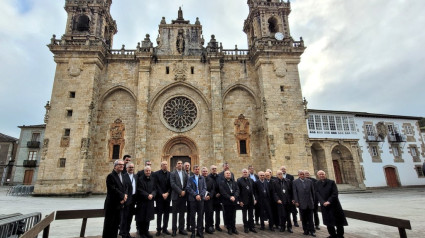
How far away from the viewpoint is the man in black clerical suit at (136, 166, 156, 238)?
5230 millimetres

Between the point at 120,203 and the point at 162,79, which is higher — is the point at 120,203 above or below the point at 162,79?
below

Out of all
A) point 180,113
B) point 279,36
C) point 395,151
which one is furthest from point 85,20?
point 395,151

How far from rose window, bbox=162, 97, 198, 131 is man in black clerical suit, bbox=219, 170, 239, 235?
451 inches

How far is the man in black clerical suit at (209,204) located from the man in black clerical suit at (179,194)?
1.92ft

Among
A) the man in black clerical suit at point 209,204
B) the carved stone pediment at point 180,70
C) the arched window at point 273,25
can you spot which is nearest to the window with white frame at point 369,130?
the arched window at point 273,25

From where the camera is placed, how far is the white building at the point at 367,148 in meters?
21.9

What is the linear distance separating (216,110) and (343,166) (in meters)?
14.9

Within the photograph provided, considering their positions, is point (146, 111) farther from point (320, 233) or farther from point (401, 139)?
point (401, 139)

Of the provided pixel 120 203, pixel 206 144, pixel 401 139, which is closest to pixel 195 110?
pixel 206 144

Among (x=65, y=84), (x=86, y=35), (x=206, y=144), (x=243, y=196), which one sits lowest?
(x=243, y=196)

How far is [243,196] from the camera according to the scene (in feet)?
20.4

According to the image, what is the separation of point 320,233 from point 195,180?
351 centimetres

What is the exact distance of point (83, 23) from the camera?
1969 centimetres

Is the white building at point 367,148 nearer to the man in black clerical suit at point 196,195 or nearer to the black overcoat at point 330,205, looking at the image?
the black overcoat at point 330,205
